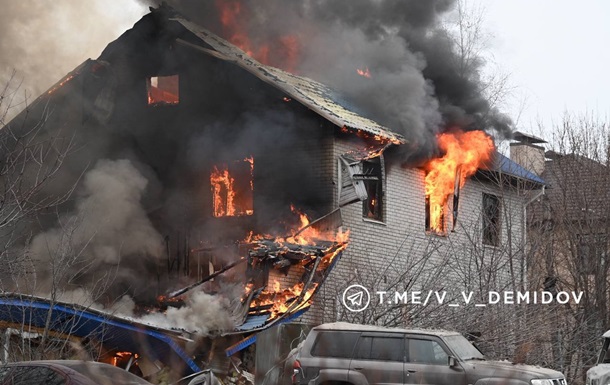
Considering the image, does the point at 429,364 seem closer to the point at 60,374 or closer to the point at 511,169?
the point at 60,374

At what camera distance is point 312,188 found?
21844 millimetres

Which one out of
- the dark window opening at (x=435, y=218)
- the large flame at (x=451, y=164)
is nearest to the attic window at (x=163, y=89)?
the large flame at (x=451, y=164)

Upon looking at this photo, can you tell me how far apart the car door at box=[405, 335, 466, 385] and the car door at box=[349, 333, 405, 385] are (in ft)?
0.43

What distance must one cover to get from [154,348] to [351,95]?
31.5ft

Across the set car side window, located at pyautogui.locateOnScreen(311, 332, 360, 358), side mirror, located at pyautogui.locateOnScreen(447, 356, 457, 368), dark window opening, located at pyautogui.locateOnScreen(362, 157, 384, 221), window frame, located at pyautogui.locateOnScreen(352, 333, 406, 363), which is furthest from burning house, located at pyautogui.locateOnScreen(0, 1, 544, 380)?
side mirror, located at pyautogui.locateOnScreen(447, 356, 457, 368)

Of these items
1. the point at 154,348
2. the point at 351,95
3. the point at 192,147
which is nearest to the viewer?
the point at 154,348

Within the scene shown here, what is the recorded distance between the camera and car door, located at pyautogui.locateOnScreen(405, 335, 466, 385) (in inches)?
562

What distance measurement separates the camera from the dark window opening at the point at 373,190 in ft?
76.4

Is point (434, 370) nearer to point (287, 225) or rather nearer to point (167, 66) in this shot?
point (287, 225)

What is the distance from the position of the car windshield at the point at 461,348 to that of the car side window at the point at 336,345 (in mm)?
1395

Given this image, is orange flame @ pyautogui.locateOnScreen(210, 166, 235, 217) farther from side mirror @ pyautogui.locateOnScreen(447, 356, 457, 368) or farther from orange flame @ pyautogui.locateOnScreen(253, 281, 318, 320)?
side mirror @ pyautogui.locateOnScreen(447, 356, 457, 368)

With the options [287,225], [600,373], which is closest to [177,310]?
[287,225]

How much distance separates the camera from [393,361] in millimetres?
14805

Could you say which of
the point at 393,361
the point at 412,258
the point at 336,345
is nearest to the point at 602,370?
the point at 393,361
